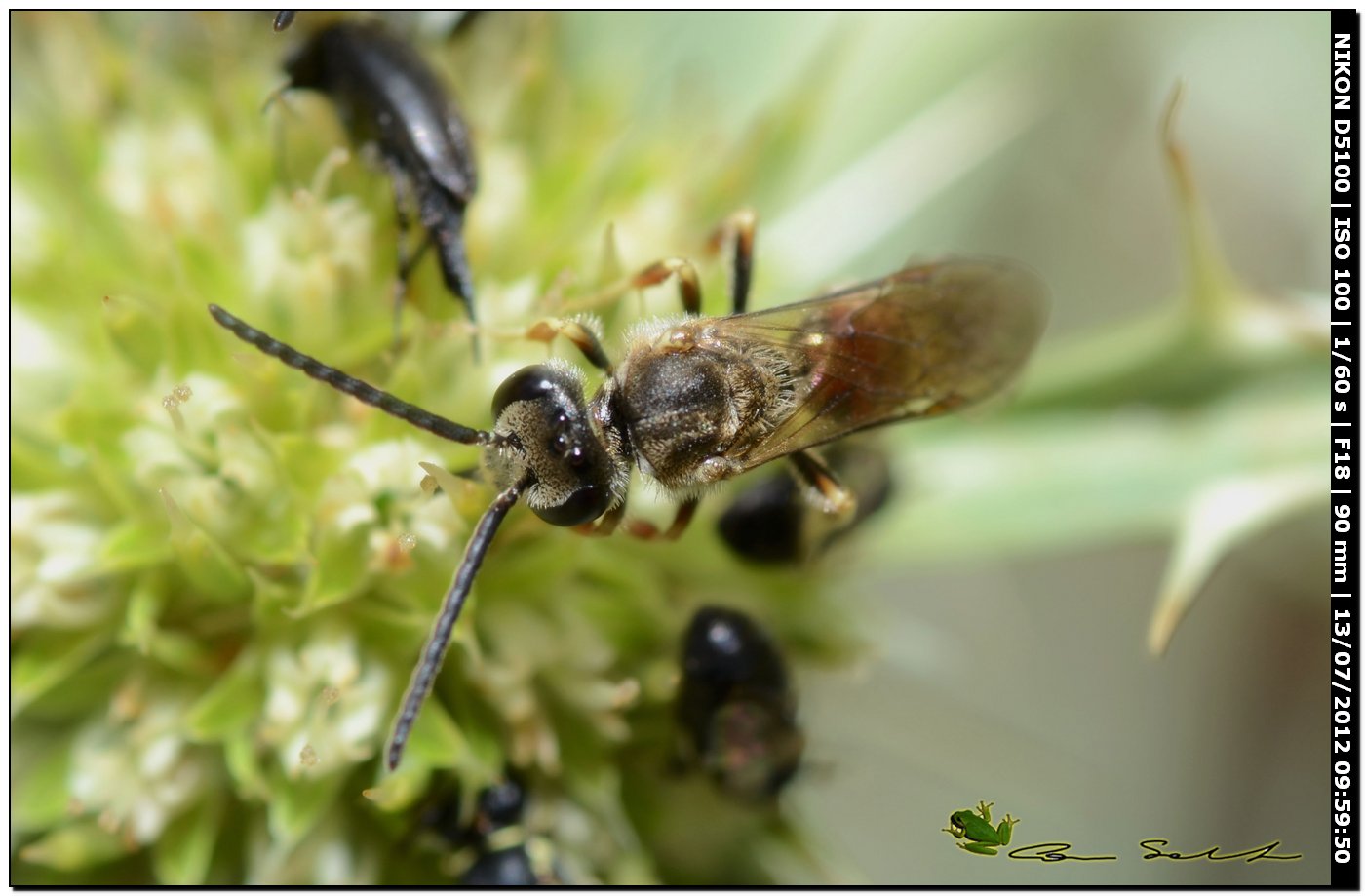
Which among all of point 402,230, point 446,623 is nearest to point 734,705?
point 446,623

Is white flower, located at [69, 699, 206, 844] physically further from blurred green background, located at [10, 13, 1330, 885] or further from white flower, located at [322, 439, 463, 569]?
white flower, located at [322, 439, 463, 569]

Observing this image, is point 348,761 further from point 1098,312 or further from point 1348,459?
point 1098,312

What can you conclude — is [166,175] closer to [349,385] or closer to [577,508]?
[349,385]

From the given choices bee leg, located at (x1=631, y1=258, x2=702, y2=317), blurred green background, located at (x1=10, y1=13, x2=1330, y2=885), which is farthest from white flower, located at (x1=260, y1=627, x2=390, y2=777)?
bee leg, located at (x1=631, y1=258, x2=702, y2=317)

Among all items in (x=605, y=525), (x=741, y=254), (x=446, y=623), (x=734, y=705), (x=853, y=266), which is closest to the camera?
(x=446, y=623)

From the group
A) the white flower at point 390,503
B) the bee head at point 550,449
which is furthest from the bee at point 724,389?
the white flower at point 390,503

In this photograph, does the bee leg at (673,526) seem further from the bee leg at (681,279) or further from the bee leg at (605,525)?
the bee leg at (681,279)

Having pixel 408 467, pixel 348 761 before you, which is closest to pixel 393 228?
pixel 408 467
